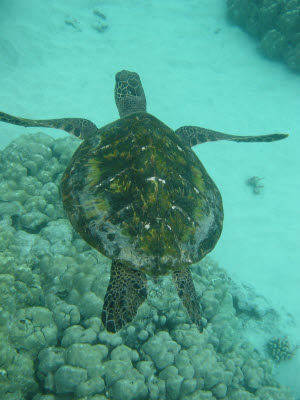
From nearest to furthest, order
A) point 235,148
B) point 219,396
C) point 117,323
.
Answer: point 117,323
point 219,396
point 235,148

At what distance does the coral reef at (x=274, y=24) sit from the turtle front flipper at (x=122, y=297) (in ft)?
36.2

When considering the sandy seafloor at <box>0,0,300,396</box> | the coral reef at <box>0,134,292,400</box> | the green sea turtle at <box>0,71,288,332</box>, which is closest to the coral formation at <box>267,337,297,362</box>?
the sandy seafloor at <box>0,0,300,396</box>

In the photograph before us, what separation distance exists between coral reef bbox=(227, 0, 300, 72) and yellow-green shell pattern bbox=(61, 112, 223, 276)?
383 inches

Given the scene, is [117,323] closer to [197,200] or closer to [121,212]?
[121,212]

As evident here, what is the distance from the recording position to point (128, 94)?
14.1 feet

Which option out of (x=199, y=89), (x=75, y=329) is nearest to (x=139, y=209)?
(x=75, y=329)

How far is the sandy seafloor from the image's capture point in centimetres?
595

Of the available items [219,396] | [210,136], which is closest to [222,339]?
[219,396]

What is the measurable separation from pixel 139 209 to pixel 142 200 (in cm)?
8

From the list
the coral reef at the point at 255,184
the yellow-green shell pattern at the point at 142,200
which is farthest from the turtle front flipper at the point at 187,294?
the coral reef at the point at 255,184

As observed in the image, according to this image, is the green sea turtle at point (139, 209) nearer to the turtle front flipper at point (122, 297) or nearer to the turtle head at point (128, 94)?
the turtle front flipper at point (122, 297)

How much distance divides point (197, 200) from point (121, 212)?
0.81 m

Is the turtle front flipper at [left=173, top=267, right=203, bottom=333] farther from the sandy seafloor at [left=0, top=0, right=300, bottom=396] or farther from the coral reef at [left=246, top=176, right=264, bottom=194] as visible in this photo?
the coral reef at [left=246, top=176, right=264, bottom=194]

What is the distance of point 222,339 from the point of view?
3943mm
